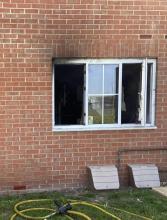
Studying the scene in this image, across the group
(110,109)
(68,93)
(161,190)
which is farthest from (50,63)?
(161,190)

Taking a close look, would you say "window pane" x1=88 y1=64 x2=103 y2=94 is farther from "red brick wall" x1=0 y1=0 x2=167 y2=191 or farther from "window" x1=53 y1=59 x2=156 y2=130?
"red brick wall" x1=0 y1=0 x2=167 y2=191

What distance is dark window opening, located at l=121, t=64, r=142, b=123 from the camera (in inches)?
350

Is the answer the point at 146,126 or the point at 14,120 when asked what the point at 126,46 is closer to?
the point at 146,126

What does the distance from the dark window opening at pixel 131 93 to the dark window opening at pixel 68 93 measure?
767mm

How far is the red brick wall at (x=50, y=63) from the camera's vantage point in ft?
27.3

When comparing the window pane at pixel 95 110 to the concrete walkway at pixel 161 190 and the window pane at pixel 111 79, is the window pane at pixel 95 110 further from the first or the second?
the concrete walkway at pixel 161 190

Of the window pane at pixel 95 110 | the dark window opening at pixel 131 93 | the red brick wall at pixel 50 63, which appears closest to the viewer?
the red brick wall at pixel 50 63

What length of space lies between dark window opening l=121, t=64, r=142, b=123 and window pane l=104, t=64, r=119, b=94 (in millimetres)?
143

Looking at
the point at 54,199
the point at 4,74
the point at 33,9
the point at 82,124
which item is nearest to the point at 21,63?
the point at 4,74

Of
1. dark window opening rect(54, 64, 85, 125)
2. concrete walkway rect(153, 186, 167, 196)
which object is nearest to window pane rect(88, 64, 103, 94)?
dark window opening rect(54, 64, 85, 125)

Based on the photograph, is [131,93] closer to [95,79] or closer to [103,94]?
[103,94]

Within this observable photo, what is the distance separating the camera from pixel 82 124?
8.83 m

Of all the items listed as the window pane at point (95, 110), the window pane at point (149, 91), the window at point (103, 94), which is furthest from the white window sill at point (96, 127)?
the window pane at point (149, 91)

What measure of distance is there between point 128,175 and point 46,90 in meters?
2.11
